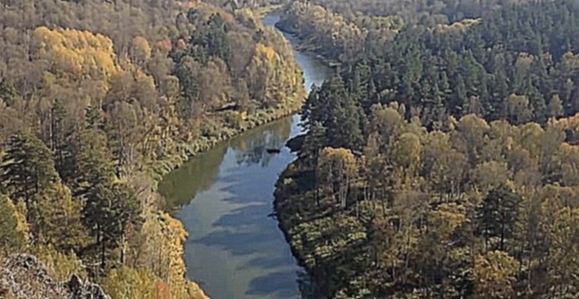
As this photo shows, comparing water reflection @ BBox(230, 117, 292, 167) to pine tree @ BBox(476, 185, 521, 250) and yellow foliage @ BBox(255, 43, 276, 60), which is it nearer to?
yellow foliage @ BBox(255, 43, 276, 60)

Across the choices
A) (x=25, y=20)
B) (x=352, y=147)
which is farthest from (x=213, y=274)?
(x=25, y=20)

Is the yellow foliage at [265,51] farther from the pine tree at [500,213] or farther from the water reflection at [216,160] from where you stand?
the pine tree at [500,213]

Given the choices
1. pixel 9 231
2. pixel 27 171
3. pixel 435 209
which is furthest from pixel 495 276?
pixel 27 171

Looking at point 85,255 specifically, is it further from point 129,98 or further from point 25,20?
point 25,20

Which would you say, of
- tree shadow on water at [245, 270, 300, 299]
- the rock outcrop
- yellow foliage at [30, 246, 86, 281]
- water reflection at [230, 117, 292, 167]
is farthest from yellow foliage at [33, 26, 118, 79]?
the rock outcrop

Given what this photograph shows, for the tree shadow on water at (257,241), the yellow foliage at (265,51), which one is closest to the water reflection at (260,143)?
the tree shadow on water at (257,241)

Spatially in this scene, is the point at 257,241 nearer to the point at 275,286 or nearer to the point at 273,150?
the point at 275,286

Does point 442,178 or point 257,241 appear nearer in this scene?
point 257,241
